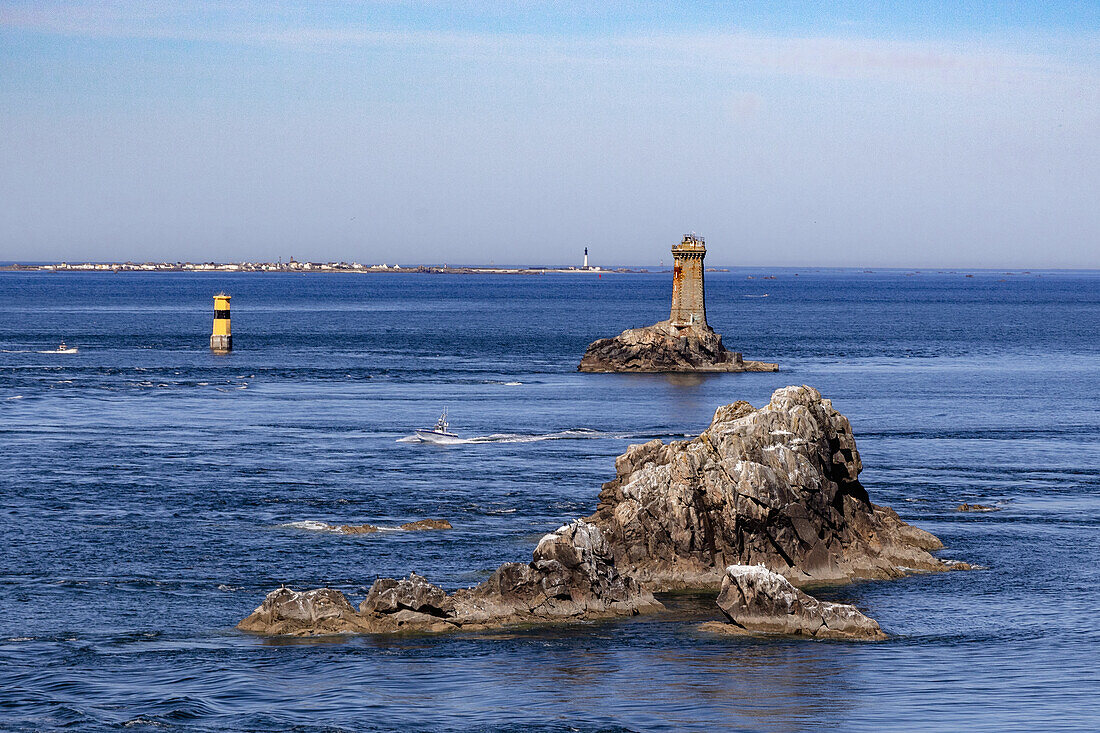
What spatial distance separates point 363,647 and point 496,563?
9.53 m

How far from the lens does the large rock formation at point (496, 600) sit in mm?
34469

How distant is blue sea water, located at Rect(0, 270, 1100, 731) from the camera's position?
2895 centimetres

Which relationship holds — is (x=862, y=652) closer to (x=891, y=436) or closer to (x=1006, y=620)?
(x=1006, y=620)

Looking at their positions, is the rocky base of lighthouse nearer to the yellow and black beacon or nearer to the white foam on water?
the yellow and black beacon

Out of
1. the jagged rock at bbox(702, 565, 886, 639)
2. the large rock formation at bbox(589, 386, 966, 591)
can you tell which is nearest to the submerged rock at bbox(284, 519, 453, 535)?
the large rock formation at bbox(589, 386, 966, 591)

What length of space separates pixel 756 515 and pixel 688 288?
258ft

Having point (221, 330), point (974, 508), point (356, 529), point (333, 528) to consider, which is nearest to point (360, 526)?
point (356, 529)

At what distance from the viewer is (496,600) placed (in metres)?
35.8

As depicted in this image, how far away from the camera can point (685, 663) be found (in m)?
32.2

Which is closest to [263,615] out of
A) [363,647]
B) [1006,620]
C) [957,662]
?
[363,647]

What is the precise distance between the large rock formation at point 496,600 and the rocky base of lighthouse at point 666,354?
7868cm

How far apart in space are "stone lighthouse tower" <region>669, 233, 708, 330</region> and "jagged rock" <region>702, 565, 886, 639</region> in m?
83.1

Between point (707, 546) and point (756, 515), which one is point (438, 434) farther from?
point (756, 515)

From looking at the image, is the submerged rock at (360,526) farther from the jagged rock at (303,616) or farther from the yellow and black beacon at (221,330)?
the yellow and black beacon at (221,330)
